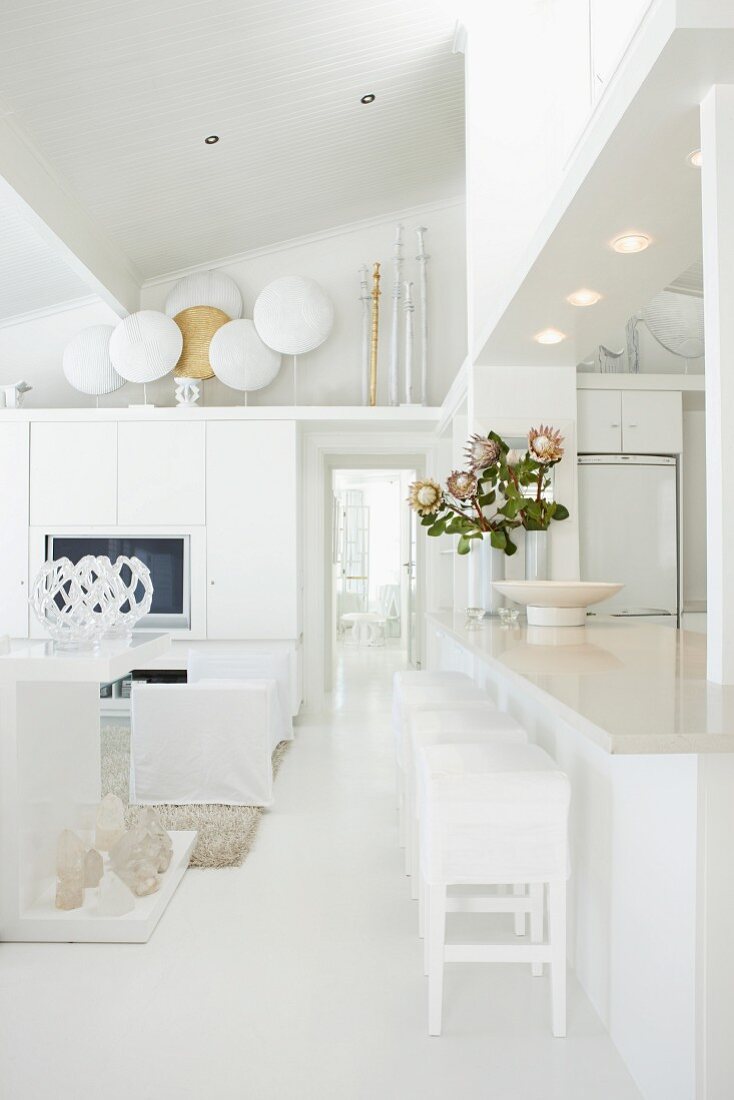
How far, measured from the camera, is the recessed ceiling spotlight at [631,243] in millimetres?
2281

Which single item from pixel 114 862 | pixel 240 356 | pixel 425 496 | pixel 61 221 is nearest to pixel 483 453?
pixel 425 496

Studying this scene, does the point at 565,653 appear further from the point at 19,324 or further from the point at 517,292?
the point at 19,324

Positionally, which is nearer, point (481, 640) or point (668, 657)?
point (668, 657)

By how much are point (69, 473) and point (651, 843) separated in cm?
472

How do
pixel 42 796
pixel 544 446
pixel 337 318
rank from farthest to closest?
1. pixel 337 318
2. pixel 544 446
3. pixel 42 796

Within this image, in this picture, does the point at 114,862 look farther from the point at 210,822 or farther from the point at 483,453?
the point at 483,453

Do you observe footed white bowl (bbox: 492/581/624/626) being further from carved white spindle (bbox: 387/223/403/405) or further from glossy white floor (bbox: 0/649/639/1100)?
carved white spindle (bbox: 387/223/403/405)

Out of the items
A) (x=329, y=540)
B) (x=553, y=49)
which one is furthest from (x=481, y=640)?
(x=329, y=540)

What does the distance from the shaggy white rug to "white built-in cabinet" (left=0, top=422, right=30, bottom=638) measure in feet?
5.57

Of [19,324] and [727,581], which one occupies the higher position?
[19,324]

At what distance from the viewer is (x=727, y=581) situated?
1476mm

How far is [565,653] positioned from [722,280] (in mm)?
894

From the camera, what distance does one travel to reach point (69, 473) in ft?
17.6

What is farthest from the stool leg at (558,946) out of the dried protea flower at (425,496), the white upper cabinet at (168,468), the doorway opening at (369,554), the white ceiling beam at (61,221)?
the doorway opening at (369,554)
